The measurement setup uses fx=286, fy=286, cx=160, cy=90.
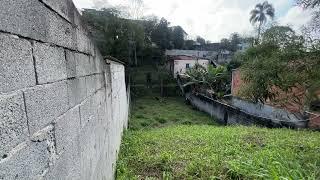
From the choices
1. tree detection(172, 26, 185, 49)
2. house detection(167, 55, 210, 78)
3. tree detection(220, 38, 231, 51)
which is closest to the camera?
house detection(167, 55, 210, 78)

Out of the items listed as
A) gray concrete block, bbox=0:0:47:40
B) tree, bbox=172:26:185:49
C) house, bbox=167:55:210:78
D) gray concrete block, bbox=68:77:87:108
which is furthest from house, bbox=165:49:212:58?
gray concrete block, bbox=0:0:47:40

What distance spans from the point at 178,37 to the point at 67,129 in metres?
38.6

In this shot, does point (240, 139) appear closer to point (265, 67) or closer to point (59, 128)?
point (265, 67)

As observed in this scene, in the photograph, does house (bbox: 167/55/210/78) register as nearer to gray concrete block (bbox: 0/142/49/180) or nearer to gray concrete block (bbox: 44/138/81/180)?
gray concrete block (bbox: 44/138/81/180)

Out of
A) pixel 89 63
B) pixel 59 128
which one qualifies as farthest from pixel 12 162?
pixel 89 63

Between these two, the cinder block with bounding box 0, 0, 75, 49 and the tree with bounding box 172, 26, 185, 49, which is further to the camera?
the tree with bounding box 172, 26, 185, 49

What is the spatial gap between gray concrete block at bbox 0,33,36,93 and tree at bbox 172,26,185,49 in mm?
36846

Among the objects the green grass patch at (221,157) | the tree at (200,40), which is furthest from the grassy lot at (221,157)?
the tree at (200,40)

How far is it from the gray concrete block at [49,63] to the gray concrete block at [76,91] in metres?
0.15

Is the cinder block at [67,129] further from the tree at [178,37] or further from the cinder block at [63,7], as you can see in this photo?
the tree at [178,37]

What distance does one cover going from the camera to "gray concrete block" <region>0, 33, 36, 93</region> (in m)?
0.93

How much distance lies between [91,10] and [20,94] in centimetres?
2514

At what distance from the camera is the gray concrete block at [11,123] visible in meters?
0.91

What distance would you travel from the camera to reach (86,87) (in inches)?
92.8
